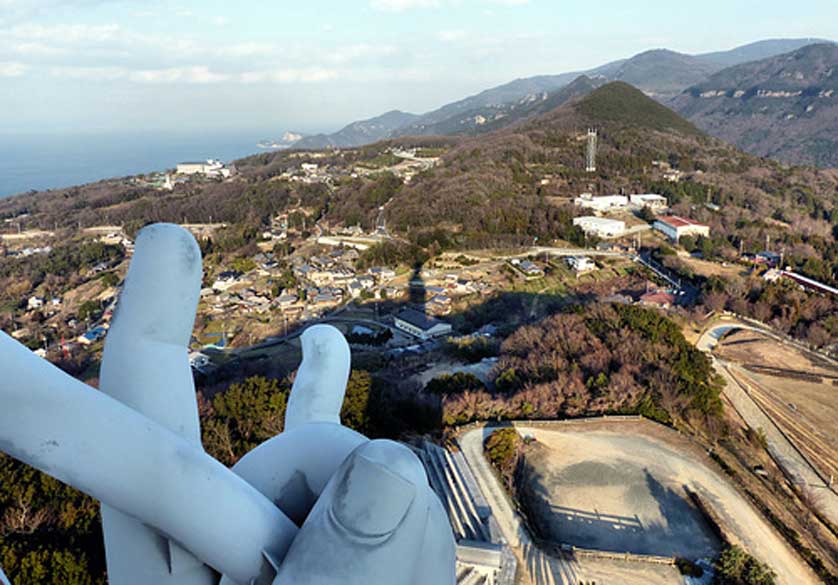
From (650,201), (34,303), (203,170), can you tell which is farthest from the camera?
(203,170)

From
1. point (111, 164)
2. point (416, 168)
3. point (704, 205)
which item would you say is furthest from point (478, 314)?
point (111, 164)

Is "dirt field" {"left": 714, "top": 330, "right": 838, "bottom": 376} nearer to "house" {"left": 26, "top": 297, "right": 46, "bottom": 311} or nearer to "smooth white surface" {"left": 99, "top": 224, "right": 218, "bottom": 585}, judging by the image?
"smooth white surface" {"left": 99, "top": 224, "right": 218, "bottom": 585}

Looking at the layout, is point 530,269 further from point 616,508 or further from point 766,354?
point 616,508

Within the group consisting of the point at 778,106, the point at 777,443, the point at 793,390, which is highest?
the point at 778,106

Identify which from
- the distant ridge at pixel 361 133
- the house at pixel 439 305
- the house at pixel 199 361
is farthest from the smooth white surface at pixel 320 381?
the distant ridge at pixel 361 133

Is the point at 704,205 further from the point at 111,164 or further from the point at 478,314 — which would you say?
the point at 111,164

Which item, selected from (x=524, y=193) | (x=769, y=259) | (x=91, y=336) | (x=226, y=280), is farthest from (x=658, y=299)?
(x=91, y=336)
